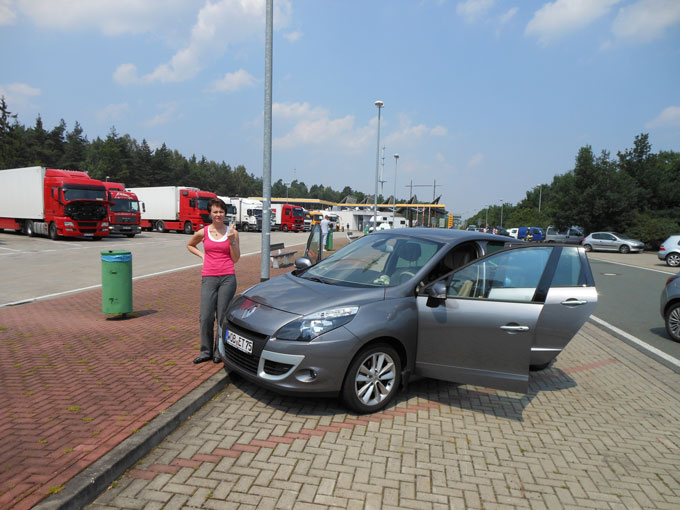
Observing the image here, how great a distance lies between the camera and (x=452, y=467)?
3293 mm

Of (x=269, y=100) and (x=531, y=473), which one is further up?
(x=269, y=100)

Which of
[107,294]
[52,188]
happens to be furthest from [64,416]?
[52,188]

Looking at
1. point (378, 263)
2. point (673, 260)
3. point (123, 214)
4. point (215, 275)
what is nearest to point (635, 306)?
point (378, 263)

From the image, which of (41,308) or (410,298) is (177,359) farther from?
(41,308)

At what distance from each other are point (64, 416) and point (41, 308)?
520 centimetres

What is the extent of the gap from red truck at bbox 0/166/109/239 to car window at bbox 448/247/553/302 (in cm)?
2405

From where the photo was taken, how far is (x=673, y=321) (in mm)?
7449

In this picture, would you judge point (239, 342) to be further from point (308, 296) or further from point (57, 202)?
point (57, 202)

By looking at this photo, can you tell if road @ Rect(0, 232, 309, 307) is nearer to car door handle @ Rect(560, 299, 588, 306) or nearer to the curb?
the curb

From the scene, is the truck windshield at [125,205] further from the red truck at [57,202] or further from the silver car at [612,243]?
the silver car at [612,243]

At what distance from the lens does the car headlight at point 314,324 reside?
3795mm

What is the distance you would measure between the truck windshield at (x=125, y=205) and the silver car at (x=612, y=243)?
30906mm

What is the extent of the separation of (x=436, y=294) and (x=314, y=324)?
3.71 feet

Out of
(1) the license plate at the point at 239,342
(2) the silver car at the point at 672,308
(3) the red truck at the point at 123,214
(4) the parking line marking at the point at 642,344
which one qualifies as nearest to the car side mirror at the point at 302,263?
(1) the license plate at the point at 239,342
